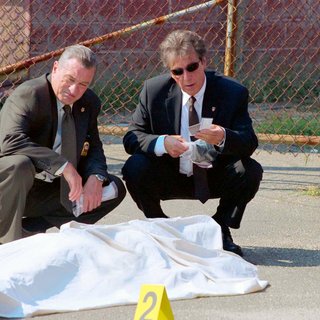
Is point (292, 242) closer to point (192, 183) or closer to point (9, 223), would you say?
point (192, 183)

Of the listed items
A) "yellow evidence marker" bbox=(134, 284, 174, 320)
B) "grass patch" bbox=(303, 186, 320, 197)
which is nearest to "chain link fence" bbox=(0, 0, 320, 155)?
"grass patch" bbox=(303, 186, 320, 197)

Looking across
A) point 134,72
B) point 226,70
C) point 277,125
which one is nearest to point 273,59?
point 134,72

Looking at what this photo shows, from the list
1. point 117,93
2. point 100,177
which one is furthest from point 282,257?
point 117,93

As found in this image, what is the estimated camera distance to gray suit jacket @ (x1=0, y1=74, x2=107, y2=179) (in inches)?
242

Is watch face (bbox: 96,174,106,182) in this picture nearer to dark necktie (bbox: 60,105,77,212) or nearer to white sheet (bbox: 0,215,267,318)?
dark necktie (bbox: 60,105,77,212)

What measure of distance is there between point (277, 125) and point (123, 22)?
2984mm

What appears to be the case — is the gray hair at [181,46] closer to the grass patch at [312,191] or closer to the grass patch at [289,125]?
the grass patch at [312,191]

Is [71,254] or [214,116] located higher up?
[214,116]

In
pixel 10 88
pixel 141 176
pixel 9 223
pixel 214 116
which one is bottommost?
pixel 10 88

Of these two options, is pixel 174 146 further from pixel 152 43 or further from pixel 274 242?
pixel 152 43

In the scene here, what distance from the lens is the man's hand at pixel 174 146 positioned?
6352 millimetres

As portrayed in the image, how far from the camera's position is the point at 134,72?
42.6 feet

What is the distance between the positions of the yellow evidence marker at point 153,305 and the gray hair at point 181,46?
2020mm

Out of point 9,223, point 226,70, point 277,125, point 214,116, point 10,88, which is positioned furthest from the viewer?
point 10,88
